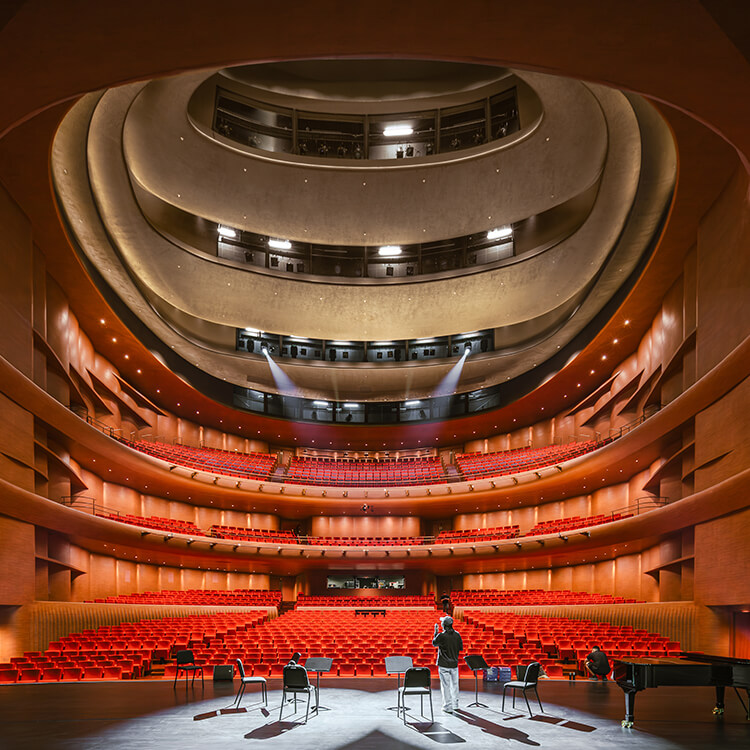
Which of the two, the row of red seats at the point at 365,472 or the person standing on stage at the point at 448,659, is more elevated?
the row of red seats at the point at 365,472

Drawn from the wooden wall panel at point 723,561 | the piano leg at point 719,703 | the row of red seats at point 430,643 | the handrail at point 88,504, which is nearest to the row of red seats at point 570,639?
the row of red seats at point 430,643

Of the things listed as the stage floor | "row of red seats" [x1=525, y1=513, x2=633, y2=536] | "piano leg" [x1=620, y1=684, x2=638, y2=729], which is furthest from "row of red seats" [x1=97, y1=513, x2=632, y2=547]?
"piano leg" [x1=620, y1=684, x2=638, y2=729]

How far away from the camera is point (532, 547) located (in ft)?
93.3

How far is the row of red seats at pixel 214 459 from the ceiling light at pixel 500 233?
15900mm

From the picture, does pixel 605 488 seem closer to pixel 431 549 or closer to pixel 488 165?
pixel 431 549

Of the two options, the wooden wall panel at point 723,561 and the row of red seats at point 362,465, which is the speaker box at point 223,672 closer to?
the wooden wall panel at point 723,561

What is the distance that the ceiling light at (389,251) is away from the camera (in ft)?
108

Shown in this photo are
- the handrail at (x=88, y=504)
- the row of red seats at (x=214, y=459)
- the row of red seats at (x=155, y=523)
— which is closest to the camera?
the handrail at (x=88, y=504)

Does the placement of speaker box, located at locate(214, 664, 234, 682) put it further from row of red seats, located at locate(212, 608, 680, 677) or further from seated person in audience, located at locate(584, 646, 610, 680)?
seated person in audience, located at locate(584, 646, 610, 680)

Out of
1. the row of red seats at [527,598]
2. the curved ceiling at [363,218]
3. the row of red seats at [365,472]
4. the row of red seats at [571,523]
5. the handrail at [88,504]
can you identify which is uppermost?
the curved ceiling at [363,218]

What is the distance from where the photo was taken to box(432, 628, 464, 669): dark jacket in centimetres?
952

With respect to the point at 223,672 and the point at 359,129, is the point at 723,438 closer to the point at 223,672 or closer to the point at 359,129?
the point at 223,672

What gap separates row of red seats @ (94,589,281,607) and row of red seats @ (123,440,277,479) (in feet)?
17.4

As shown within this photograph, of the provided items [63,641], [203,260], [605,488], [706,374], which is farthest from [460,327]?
[63,641]
